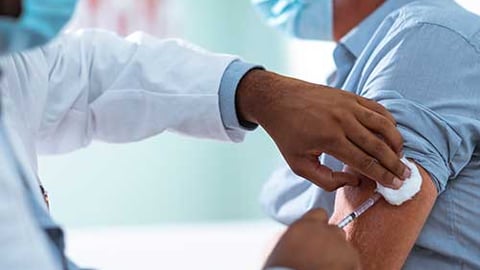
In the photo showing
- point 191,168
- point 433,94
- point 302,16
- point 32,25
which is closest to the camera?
point 32,25

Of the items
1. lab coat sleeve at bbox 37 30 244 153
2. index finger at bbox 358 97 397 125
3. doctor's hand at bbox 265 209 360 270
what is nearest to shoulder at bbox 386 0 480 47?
index finger at bbox 358 97 397 125

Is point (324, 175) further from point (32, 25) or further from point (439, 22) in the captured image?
point (32, 25)

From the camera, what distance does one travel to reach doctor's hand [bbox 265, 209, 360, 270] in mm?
903

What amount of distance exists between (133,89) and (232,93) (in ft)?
0.55

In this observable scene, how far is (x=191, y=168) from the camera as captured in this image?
3.74 metres

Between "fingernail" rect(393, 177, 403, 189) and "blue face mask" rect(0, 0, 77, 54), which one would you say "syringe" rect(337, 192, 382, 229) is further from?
"blue face mask" rect(0, 0, 77, 54)

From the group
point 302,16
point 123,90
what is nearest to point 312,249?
point 123,90

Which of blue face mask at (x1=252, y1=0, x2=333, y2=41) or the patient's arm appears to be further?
blue face mask at (x1=252, y1=0, x2=333, y2=41)

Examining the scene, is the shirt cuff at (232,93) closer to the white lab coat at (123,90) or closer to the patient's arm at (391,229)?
the white lab coat at (123,90)

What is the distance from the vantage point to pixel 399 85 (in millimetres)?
1256

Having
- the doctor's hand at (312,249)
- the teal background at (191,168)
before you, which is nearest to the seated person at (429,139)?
the doctor's hand at (312,249)

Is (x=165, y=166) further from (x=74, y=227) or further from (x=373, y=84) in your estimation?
(x=373, y=84)

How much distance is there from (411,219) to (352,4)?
0.58 meters

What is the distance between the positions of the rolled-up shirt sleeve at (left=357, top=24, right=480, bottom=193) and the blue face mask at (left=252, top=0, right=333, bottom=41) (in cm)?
42
